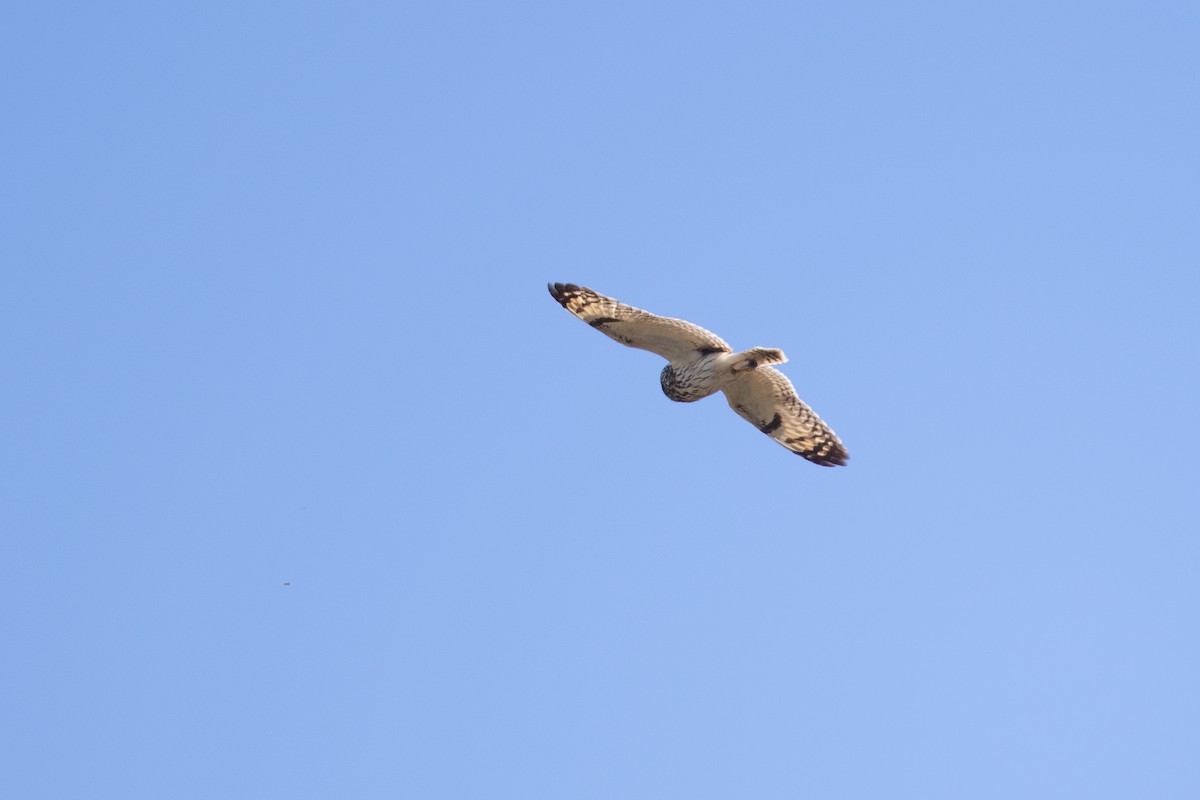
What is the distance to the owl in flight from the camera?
1898cm

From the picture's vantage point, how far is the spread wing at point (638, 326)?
62.5 feet

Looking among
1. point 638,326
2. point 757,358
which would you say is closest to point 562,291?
point 638,326

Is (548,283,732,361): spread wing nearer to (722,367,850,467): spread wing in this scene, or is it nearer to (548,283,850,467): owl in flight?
(548,283,850,467): owl in flight

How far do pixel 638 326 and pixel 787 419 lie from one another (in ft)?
8.49

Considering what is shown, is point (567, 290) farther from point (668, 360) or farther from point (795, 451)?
point (795, 451)

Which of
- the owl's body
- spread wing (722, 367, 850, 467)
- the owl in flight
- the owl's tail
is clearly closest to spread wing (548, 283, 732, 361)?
the owl in flight

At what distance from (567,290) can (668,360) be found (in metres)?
1.52

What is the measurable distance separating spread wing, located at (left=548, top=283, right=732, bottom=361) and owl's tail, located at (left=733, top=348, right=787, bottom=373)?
1.44ft

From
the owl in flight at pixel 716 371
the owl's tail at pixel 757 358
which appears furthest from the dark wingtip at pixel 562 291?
the owl's tail at pixel 757 358

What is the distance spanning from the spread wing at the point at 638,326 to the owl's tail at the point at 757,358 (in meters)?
0.44

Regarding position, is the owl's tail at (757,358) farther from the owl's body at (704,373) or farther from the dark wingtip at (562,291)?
the dark wingtip at (562,291)

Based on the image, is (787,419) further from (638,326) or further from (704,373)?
(638,326)

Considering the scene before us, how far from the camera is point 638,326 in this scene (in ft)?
63.3

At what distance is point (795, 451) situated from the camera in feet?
67.9
